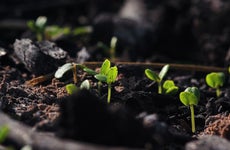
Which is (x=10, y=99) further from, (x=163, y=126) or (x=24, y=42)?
(x=163, y=126)

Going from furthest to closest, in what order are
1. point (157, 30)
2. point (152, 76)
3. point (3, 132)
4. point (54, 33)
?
point (157, 30) → point (54, 33) → point (152, 76) → point (3, 132)

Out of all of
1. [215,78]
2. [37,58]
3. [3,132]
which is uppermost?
[37,58]

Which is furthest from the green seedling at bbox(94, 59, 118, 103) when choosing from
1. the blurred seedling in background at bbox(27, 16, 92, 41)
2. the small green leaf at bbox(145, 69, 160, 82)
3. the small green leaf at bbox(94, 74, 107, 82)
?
the blurred seedling in background at bbox(27, 16, 92, 41)

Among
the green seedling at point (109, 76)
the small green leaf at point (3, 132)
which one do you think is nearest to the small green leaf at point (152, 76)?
the green seedling at point (109, 76)

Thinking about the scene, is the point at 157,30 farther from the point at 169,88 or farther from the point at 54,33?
the point at 169,88

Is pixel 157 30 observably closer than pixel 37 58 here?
No

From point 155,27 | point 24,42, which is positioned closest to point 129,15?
point 155,27

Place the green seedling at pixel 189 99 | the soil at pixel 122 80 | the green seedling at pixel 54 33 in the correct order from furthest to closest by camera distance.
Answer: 1. the green seedling at pixel 54 33
2. the green seedling at pixel 189 99
3. the soil at pixel 122 80

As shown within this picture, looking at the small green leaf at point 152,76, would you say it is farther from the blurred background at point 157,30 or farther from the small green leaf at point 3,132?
the blurred background at point 157,30

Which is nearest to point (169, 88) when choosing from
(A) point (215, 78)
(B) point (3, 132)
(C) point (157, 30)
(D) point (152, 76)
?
(D) point (152, 76)
